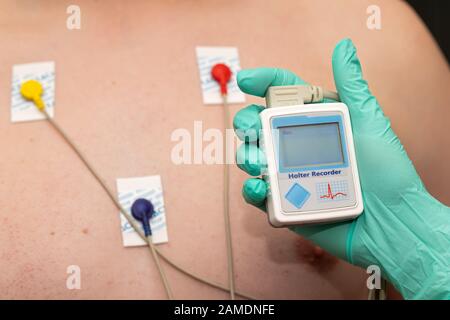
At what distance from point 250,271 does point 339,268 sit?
223mm

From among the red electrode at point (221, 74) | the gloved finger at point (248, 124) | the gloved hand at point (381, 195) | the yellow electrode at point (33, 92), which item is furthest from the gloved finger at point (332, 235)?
the yellow electrode at point (33, 92)

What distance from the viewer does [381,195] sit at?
0.86 m

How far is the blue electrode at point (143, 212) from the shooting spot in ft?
3.11

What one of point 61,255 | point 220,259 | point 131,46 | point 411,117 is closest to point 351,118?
point 411,117

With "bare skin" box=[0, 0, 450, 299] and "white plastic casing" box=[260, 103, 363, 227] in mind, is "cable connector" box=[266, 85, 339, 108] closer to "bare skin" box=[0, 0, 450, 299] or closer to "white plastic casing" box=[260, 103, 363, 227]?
"white plastic casing" box=[260, 103, 363, 227]

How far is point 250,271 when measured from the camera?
1.00 meters

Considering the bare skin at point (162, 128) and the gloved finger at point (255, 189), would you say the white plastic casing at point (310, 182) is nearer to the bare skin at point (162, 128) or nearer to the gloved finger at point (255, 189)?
the gloved finger at point (255, 189)

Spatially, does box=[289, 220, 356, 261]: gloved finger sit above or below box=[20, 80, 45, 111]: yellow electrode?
below

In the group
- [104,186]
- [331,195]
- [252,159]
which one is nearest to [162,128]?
[104,186]

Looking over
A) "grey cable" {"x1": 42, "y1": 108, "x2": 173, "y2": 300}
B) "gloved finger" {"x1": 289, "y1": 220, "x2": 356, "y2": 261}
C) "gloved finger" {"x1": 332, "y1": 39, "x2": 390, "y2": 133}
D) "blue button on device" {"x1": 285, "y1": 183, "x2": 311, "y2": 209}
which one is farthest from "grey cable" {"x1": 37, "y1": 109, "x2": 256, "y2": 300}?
"gloved finger" {"x1": 332, "y1": 39, "x2": 390, "y2": 133}

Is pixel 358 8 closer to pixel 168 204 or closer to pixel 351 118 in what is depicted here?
pixel 351 118

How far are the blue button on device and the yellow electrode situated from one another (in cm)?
60

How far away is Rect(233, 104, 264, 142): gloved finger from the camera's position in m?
0.85

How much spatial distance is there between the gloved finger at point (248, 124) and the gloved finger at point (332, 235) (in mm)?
236
